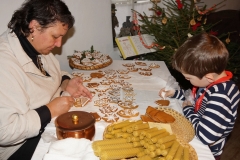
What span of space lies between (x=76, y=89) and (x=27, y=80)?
405 millimetres

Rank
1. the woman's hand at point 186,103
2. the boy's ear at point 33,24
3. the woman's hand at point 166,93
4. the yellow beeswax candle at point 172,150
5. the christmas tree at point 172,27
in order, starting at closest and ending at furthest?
the yellow beeswax candle at point 172,150 < the boy's ear at point 33,24 < the woman's hand at point 186,103 < the woman's hand at point 166,93 < the christmas tree at point 172,27

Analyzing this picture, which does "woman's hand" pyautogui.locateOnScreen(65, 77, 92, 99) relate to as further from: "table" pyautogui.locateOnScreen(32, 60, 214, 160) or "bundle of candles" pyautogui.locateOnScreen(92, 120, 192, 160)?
"bundle of candles" pyautogui.locateOnScreen(92, 120, 192, 160)

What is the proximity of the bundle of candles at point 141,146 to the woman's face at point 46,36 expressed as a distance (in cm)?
71

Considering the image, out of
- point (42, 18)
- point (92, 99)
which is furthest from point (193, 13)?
point (42, 18)

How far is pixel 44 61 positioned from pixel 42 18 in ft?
1.25

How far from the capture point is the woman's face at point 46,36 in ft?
4.50

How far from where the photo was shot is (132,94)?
5.51 ft

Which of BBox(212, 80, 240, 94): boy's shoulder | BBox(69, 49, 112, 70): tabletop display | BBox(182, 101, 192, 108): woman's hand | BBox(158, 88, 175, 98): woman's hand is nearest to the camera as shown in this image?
BBox(212, 80, 240, 94): boy's shoulder

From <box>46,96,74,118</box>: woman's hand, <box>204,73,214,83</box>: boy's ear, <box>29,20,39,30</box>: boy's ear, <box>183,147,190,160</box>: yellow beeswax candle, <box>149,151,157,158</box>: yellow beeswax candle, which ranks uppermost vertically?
<box>29,20,39,30</box>: boy's ear

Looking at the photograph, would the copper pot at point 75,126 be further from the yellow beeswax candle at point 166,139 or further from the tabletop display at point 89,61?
the tabletop display at point 89,61

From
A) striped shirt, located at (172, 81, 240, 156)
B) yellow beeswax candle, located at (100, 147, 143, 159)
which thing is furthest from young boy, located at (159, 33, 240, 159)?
yellow beeswax candle, located at (100, 147, 143, 159)

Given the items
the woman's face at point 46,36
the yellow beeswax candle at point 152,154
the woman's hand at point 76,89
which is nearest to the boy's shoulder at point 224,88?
the yellow beeswax candle at point 152,154

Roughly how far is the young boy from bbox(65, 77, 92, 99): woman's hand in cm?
65

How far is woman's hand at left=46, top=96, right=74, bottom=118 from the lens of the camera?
1.36m
